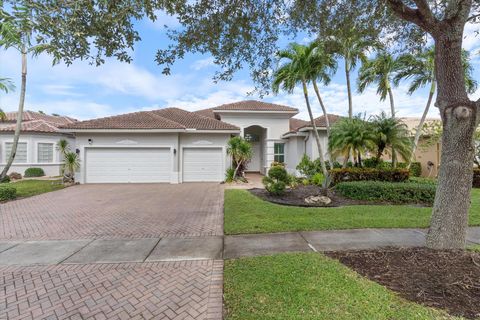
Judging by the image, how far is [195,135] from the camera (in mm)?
16453

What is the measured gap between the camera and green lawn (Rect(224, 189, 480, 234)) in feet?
20.8

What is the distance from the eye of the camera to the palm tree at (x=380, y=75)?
13088 millimetres

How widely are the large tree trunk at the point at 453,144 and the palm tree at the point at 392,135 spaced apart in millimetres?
7228

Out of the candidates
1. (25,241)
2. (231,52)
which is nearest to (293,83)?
(231,52)

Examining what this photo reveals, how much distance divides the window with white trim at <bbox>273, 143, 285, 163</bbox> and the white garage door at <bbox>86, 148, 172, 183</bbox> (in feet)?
30.7

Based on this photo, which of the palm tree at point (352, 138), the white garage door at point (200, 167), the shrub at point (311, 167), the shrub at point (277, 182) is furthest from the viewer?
the white garage door at point (200, 167)

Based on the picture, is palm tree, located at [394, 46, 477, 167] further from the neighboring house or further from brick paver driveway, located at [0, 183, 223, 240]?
brick paver driveway, located at [0, 183, 223, 240]

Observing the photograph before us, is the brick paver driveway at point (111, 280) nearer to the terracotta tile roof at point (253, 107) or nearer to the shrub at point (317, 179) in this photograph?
the shrub at point (317, 179)

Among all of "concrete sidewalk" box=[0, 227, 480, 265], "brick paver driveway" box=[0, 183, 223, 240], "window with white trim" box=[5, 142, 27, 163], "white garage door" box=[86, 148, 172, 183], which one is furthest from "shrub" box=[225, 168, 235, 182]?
"window with white trim" box=[5, 142, 27, 163]

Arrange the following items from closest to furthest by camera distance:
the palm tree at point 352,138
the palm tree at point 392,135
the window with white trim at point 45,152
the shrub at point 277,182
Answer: the shrub at point 277,182 < the palm tree at point 352,138 < the palm tree at point 392,135 < the window with white trim at point 45,152

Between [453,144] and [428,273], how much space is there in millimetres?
2140

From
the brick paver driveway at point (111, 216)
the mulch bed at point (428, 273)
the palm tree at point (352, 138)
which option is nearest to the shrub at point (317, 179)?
the palm tree at point (352, 138)

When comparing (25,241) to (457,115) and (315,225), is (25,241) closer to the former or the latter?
(315,225)

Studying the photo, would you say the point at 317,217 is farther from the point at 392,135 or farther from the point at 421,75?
the point at 421,75
